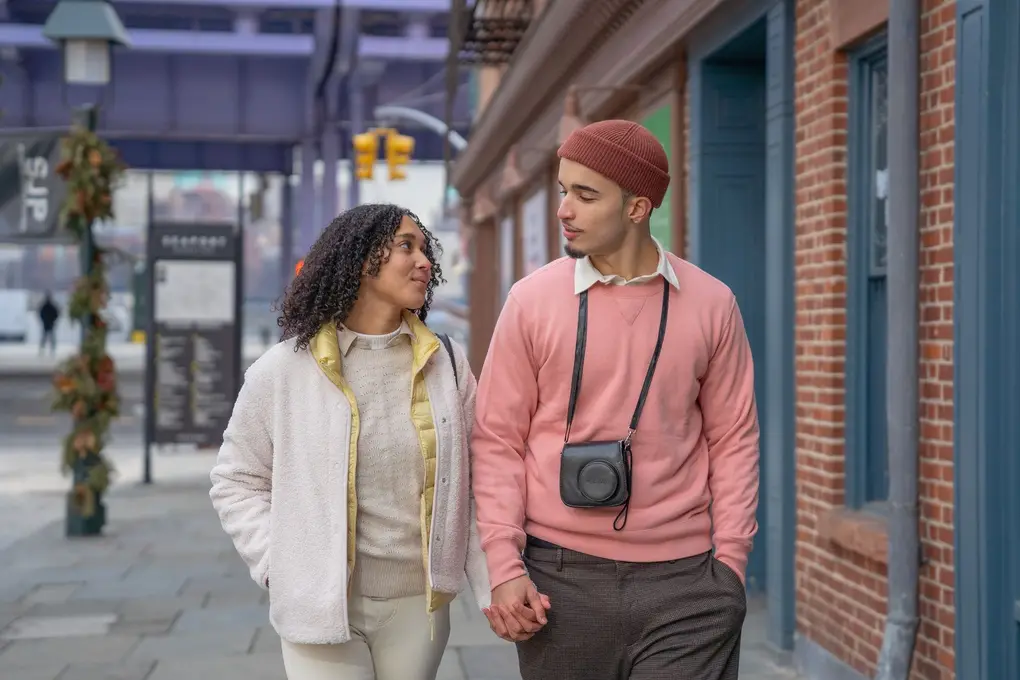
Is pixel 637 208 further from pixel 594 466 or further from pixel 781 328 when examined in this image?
pixel 781 328

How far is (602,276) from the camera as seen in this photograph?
355 centimetres

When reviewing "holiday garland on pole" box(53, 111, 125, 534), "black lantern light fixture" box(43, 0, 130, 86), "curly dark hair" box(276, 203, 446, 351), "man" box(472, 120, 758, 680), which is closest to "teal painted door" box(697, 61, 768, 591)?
"holiday garland on pole" box(53, 111, 125, 534)

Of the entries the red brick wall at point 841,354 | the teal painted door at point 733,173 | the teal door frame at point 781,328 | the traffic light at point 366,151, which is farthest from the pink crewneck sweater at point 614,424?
the traffic light at point 366,151

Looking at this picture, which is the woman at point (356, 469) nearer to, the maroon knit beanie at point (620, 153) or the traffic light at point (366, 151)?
the maroon knit beanie at point (620, 153)

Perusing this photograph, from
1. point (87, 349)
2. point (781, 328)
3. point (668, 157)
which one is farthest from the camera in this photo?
point (87, 349)

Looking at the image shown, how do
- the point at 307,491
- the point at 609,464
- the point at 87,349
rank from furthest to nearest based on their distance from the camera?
1. the point at 87,349
2. the point at 307,491
3. the point at 609,464

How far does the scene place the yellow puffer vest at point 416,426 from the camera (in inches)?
144

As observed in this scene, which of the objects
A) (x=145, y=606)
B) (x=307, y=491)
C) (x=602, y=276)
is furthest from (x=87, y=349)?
(x=602, y=276)

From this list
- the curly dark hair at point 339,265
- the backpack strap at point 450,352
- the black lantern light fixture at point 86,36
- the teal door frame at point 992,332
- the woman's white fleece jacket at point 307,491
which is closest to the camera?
the woman's white fleece jacket at point 307,491

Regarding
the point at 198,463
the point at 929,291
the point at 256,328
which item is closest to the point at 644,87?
the point at 929,291

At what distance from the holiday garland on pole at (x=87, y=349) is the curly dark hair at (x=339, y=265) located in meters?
9.40

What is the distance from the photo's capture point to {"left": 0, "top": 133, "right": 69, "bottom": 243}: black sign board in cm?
1269

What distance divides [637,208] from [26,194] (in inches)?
399

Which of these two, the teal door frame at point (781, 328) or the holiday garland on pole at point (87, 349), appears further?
the holiday garland on pole at point (87, 349)
